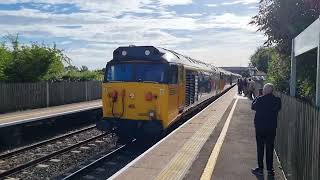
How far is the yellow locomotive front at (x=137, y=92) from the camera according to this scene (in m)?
13.7

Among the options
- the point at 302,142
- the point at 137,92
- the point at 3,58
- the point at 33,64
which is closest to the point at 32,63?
the point at 33,64

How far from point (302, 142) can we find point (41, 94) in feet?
79.1

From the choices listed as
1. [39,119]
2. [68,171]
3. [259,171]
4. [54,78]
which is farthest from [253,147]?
[54,78]

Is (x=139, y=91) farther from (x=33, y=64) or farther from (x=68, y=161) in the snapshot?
(x=33, y=64)

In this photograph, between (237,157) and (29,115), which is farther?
(29,115)

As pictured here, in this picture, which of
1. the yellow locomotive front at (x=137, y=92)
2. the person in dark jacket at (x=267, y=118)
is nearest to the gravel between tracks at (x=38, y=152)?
the yellow locomotive front at (x=137, y=92)

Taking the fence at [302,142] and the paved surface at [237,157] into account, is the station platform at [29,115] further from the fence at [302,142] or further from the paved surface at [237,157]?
the fence at [302,142]

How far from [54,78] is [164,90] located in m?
21.2

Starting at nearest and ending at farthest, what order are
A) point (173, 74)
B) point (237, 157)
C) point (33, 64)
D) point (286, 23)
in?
1. point (237, 157)
2. point (173, 74)
3. point (286, 23)
4. point (33, 64)

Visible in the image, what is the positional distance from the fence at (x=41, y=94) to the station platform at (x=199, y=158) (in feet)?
43.2

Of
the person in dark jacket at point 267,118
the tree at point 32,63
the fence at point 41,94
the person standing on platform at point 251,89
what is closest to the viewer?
the person in dark jacket at point 267,118

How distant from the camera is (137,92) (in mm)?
13922

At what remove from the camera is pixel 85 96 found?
35.7 meters

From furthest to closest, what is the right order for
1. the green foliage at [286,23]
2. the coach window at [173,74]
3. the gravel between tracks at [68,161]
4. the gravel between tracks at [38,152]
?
the green foliage at [286,23]
the coach window at [173,74]
the gravel between tracks at [38,152]
the gravel between tracks at [68,161]
